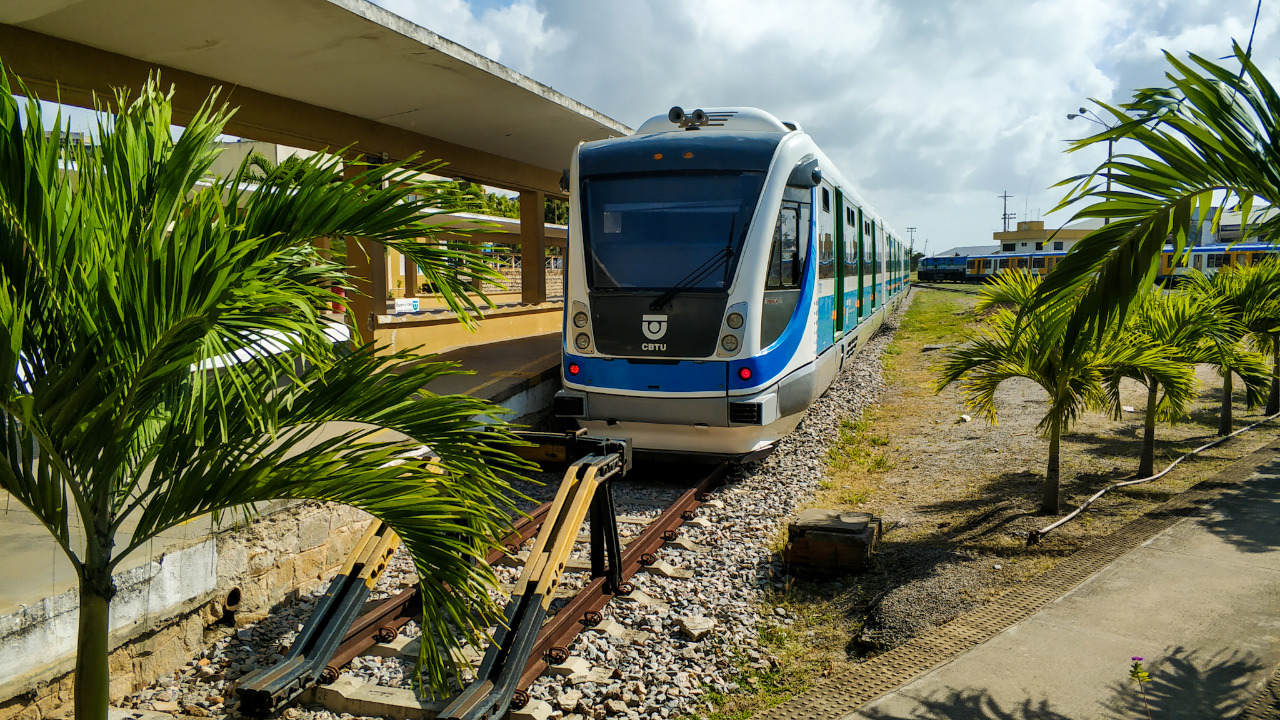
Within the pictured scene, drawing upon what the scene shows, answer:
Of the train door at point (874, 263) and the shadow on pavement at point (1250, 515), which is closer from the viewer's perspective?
the shadow on pavement at point (1250, 515)

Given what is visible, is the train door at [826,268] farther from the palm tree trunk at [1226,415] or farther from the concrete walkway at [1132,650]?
the palm tree trunk at [1226,415]

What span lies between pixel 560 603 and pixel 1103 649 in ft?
10.1

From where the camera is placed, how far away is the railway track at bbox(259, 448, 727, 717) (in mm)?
4465

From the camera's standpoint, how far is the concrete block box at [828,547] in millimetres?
5926

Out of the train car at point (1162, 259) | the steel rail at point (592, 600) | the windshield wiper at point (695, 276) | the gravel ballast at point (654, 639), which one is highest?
the train car at point (1162, 259)

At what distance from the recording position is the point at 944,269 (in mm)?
66625

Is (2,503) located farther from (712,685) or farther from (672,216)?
(672,216)

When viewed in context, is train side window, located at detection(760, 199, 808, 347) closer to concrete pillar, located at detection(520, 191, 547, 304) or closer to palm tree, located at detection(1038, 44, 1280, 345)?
palm tree, located at detection(1038, 44, 1280, 345)

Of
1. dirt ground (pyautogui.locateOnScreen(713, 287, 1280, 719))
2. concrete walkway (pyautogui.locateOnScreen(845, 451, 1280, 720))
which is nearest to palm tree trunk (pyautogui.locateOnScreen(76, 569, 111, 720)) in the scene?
dirt ground (pyautogui.locateOnScreen(713, 287, 1280, 719))

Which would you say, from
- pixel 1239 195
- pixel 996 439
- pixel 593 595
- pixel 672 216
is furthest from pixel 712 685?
pixel 996 439

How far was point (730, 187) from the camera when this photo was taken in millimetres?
7707

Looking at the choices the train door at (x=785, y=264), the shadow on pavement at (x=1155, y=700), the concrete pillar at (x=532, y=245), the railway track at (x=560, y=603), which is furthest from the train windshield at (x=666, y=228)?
the concrete pillar at (x=532, y=245)

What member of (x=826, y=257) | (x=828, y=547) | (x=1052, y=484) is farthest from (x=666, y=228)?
(x=1052, y=484)

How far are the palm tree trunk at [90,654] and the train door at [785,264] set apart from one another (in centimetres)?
570
